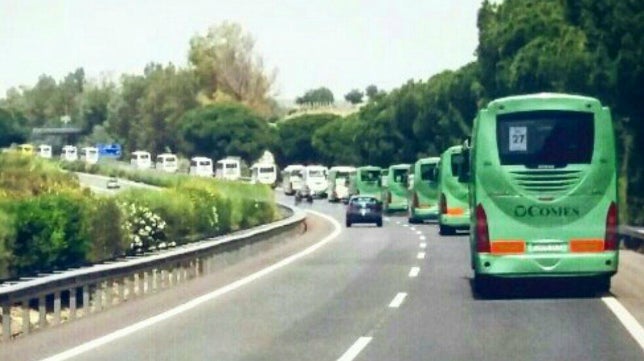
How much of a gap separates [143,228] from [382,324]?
17719mm

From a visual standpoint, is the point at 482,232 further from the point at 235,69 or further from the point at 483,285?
the point at 235,69

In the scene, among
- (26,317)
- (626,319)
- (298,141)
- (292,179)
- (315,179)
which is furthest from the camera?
(298,141)

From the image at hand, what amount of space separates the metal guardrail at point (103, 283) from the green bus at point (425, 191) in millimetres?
25000

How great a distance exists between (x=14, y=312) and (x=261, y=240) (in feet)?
40.6

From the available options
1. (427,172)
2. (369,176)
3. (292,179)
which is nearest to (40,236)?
(427,172)

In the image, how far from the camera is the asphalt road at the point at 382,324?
1441 cm

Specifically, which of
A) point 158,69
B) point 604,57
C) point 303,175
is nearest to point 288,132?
point 158,69

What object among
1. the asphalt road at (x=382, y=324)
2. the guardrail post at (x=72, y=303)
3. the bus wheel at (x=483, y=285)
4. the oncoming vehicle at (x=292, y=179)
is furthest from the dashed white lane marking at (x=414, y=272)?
the oncoming vehicle at (x=292, y=179)

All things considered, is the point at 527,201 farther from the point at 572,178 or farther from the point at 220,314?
the point at 220,314

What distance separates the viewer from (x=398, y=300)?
68.8 ft

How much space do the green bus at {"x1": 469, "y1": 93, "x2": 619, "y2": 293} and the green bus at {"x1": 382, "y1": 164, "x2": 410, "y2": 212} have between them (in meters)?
54.5

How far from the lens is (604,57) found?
5044 cm

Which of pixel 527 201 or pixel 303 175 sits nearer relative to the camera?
pixel 527 201

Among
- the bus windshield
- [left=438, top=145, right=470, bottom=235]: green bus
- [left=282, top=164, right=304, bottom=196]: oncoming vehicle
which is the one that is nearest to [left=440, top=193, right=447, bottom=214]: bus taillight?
[left=438, top=145, right=470, bottom=235]: green bus
